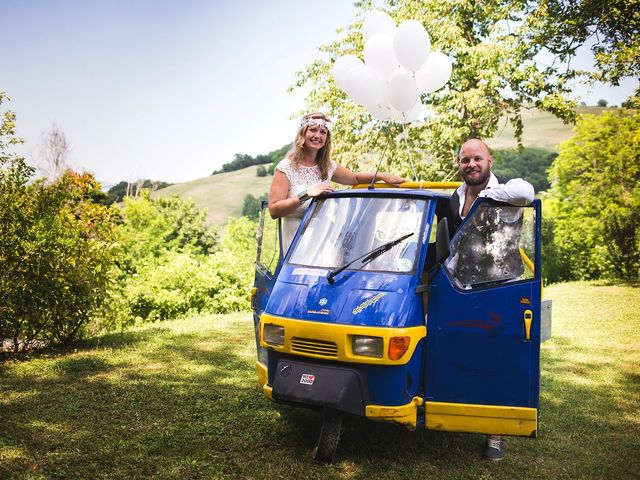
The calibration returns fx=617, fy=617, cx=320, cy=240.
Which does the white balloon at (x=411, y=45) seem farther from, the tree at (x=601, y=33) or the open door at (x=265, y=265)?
the tree at (x=601, y=33)

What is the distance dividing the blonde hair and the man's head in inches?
50.2

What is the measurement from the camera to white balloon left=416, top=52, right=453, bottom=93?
7336mm

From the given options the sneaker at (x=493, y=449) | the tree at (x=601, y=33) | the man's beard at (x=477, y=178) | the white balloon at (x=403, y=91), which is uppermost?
the tree at (x=601, y=33)

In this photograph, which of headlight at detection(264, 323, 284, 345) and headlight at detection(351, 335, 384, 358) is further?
headlight at detection(264, 323, 284, 345)

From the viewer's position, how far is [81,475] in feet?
14.4

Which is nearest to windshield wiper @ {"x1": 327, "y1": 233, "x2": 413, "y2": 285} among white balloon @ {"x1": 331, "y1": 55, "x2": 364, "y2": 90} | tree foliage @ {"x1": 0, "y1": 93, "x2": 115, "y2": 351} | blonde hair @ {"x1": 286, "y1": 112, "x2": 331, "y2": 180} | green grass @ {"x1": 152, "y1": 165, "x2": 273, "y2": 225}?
blonde hair @ {"x1": 286, "y1": 112, "x2": 331, "y2": 180}

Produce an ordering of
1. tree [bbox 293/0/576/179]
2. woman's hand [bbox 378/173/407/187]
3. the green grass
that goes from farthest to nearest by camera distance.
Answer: the green grass
tree [bbox 293/0/576/179]
woman's hand [bbox 378/173/407/187]

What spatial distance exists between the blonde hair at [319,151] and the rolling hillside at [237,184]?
73887 mm

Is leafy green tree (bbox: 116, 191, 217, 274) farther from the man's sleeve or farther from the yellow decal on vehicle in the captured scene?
the man's sleeve

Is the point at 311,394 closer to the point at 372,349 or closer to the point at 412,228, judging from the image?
the point at 372,349

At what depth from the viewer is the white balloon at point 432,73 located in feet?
24.1

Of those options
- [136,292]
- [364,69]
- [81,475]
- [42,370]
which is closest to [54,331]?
[42,370]

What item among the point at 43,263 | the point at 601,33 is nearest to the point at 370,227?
the point at 43,263

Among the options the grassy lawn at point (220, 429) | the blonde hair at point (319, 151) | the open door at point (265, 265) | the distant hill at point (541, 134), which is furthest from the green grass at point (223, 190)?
the blonde hair at point (319, 151)
